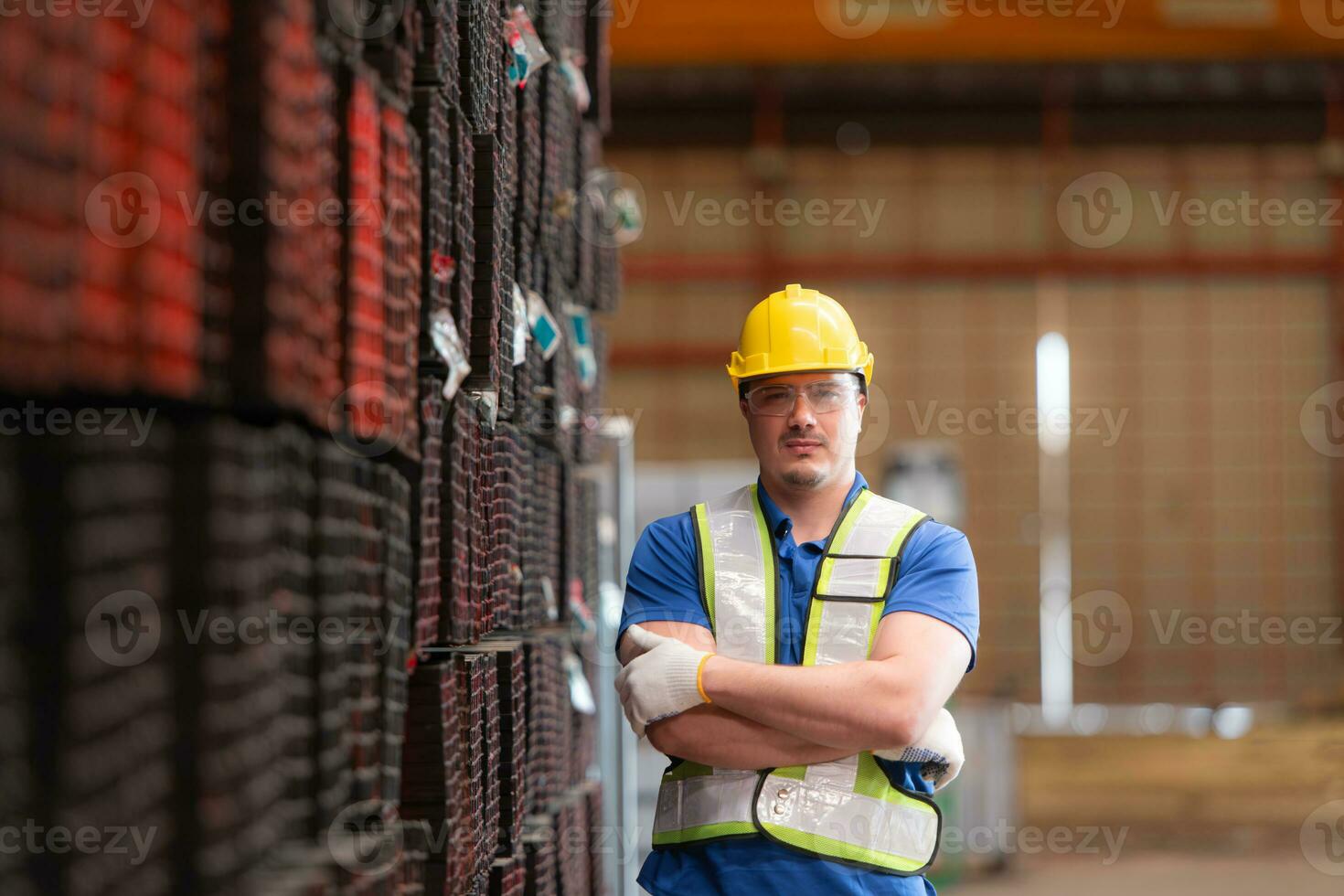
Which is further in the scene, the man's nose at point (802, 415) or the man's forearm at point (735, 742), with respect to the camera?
the man's nose at point (802, 415)

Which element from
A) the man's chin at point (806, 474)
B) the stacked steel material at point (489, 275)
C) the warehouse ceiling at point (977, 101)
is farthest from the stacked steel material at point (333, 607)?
the warehouse ceiling at point (977, 101)

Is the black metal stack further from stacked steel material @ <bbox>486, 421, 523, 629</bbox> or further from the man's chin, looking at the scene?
the man's chin

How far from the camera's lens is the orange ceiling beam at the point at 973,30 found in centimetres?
1563

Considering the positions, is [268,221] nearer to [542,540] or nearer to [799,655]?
[799,655]

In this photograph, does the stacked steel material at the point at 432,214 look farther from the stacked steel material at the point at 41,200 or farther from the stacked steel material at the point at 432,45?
the stacked steel material at the point at 41,200

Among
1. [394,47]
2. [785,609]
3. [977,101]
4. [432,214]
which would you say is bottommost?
[785,609]

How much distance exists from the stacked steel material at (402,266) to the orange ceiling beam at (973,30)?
13.9 m

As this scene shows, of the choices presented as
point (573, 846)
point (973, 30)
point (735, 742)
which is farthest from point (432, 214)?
point (973, 30)

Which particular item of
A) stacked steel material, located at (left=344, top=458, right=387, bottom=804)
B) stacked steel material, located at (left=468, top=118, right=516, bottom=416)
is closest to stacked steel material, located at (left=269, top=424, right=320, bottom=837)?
stacked steel material, located at (left=344, top=458, right=387, bottom=804)

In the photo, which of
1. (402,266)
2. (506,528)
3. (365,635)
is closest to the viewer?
(365,635)

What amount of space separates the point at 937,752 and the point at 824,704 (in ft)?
0.81

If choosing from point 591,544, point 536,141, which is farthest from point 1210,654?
point 536,141

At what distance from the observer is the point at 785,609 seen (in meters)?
2.61

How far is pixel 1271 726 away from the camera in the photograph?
49.6ft
